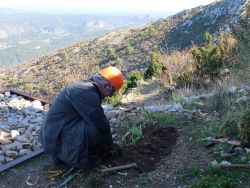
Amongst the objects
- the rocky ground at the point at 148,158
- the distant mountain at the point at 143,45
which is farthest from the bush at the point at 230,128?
the distant mountain at the point at 143,45

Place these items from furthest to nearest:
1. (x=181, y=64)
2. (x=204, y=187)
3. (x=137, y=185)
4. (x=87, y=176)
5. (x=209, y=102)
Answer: (x=181, y=64)
(x=209, y=102)
(x=87, y=176)
(x=137, y=185)
(x=204, y=187)

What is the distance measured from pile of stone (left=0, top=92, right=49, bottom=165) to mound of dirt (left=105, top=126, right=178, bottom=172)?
1.75 meters

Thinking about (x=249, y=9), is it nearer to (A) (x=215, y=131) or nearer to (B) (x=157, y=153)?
(A) (x=215, y=131)

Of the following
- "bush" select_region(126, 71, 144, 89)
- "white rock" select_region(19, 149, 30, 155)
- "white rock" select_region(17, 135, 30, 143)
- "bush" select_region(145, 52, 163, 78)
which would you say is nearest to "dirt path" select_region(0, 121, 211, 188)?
"white rock" select_region(19, 149, 30, 155)

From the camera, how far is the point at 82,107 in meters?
5.59

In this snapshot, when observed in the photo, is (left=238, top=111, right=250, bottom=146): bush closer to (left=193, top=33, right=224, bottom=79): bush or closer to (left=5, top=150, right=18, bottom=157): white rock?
(left=5, top=150, right=18, bottom=157): white rock

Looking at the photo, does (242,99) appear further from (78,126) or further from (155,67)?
(155,67)

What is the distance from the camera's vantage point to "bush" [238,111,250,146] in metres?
5.56

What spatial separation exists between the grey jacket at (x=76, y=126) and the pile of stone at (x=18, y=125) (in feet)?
3.94

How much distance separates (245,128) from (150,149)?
1.40 meters

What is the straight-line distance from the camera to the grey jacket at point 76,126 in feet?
18.3

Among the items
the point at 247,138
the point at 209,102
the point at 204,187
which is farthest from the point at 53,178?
the point at 209,102

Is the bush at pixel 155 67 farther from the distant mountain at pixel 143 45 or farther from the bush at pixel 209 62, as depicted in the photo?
the distant mountain at pixel 143 45

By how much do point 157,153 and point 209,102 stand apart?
8.56ft
